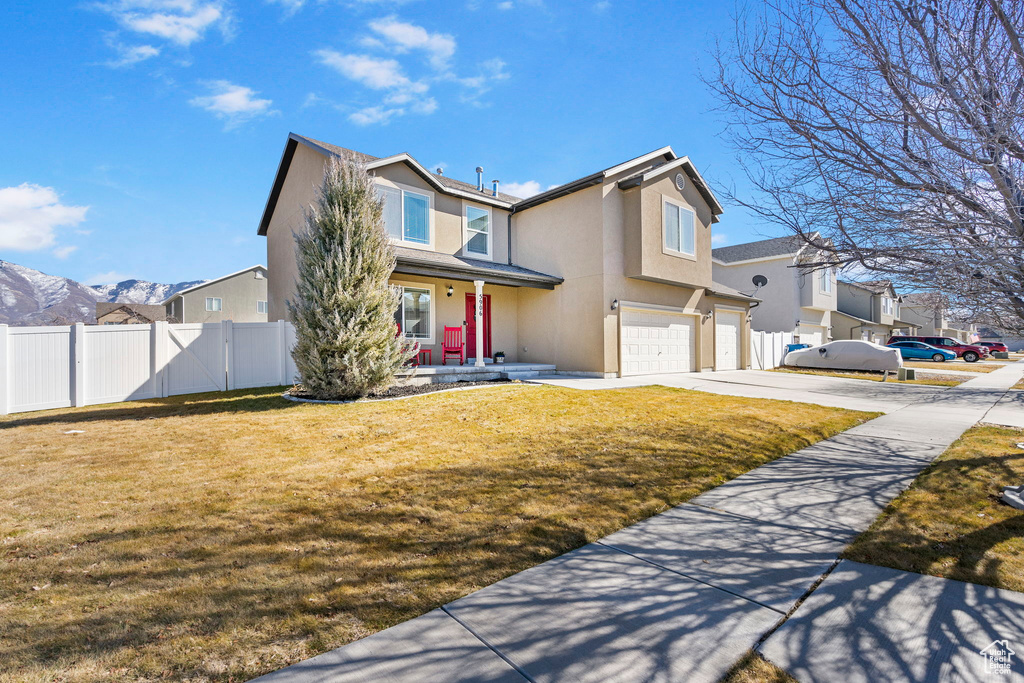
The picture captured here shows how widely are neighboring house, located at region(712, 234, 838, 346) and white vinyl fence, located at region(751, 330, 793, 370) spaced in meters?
3.15

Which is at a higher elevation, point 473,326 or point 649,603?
point 473,326

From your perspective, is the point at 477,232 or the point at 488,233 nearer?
the point at 477,232

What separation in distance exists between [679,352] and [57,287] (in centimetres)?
14413

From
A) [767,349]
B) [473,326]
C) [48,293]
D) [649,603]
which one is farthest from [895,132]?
[48,293]

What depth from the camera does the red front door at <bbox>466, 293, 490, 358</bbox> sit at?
50.0 ft

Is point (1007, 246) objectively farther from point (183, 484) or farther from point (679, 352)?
point (679, 352)

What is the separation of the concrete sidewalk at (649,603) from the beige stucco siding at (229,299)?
34.4 metres

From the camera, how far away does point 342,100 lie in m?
12.3

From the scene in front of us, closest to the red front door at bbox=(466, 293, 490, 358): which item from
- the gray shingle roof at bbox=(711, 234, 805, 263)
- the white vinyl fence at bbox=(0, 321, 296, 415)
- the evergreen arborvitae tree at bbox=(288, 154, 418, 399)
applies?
the evergreen arborvitae tree at bbox=(288, 154, 418, 399)

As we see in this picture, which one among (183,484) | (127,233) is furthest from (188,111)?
(127,233)

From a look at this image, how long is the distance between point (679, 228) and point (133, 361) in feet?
53.2

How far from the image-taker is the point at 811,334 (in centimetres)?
2897

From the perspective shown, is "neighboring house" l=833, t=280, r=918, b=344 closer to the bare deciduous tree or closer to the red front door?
the red front door

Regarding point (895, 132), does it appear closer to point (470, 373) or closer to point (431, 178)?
point (470, 373)
